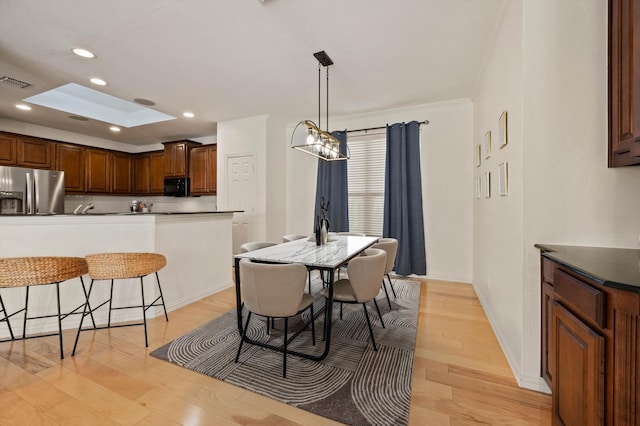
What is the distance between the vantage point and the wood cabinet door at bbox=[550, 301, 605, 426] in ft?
3.18

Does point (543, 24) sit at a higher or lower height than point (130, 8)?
lower

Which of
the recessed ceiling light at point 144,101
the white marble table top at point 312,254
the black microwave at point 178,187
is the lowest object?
the white marble table top at point 312,254

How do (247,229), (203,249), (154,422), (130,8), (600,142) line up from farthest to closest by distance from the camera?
(247,229), (203,249), (130,8), (600,142), (154,422)

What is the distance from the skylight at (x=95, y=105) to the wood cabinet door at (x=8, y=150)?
106cm

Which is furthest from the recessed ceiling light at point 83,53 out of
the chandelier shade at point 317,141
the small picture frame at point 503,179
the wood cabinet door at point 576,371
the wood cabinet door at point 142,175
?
the wood cabinet door at point 576,371

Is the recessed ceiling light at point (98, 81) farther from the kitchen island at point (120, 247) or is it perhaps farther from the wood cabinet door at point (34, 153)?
the wood cabinet door at point (34, 153)

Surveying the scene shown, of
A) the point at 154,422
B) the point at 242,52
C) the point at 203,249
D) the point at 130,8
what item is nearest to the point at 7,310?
the point at 203,249

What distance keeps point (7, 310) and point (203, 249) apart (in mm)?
1672

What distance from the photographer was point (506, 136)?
2.07 m

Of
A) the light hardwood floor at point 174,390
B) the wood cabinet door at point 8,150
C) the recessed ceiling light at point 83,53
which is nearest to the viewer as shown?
the light hardwood floor at point 174,390

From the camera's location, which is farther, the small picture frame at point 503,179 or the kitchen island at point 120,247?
the kitchen island at point 120,247

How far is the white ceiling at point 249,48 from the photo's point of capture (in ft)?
6.89

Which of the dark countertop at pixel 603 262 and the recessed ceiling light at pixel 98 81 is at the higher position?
the recessed ceiling light at pixel 98 81

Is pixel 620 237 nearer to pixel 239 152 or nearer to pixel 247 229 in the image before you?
pixel 247 229
